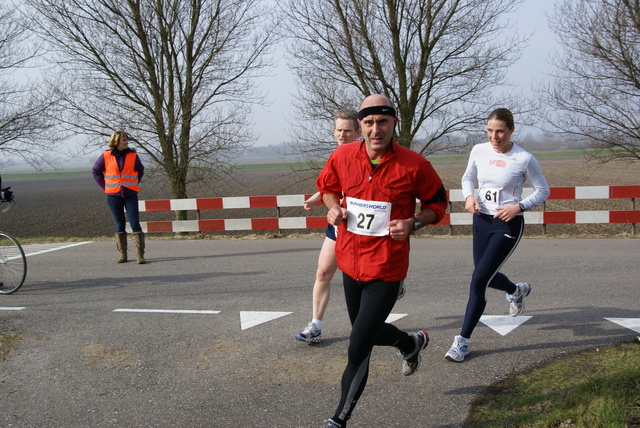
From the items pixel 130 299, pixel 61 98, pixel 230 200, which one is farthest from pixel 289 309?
pixel 61 98

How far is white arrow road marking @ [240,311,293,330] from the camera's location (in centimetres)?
583

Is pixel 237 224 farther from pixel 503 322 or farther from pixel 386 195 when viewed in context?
pixel 386 195

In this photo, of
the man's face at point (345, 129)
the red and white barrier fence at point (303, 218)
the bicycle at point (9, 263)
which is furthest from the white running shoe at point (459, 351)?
the red and white barrier fence at point (303, 218)

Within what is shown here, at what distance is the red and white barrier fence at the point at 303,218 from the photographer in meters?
11.7

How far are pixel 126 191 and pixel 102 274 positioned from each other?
Result: 5.05 feet

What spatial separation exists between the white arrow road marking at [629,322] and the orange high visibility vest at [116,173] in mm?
7277

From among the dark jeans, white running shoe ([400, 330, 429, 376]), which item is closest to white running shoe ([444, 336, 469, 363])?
white running shoe ([400, 330, 429, 376])

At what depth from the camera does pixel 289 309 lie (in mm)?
6371

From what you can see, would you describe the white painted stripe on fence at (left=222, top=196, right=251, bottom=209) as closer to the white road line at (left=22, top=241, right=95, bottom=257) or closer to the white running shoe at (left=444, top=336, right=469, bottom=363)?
the white road line at (left=22, top=241, right=95, bottom=257)

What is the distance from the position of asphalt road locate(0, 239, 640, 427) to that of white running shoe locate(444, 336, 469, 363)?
3.0 inches

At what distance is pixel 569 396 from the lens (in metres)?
3.61

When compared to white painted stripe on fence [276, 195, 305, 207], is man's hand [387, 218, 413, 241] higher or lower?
higher

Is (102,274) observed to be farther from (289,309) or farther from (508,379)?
(508,379)

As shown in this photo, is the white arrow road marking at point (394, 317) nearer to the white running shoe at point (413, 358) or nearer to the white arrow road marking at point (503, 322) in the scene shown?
the white arrow road marking at point (503, 322)
